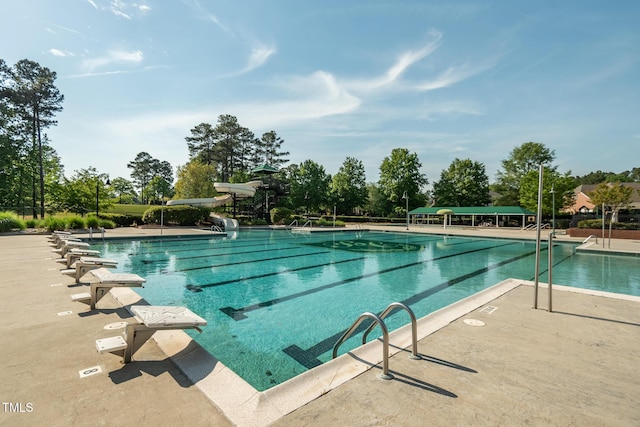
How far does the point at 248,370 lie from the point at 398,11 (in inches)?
489

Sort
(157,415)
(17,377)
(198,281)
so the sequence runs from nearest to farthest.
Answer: (157,415), (17,377), (198,281)

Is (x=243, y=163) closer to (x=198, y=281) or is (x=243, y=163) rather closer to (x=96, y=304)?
(x=198, y=281)

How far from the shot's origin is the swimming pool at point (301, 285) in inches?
168

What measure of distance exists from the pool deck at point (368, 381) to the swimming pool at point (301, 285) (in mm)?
1220

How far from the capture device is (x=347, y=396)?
217 centimetres

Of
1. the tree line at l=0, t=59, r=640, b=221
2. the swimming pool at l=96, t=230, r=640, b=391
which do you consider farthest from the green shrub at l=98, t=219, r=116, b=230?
the tree line at l=0, t=59, r=640, b=221

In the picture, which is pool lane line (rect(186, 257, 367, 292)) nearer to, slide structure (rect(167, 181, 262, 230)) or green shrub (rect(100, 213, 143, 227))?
slide structure (rect(167, 181, 262, 230))

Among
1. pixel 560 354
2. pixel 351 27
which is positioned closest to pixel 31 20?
pixel 351 27

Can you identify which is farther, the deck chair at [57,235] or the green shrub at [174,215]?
the green shrub at [174,215]

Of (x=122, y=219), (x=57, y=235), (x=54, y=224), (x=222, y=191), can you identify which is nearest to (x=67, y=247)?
(x=57, y=235)

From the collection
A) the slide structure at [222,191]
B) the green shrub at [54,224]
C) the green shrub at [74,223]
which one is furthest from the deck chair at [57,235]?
the slide structure at [222,191]

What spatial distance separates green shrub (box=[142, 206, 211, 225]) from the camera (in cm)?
2272

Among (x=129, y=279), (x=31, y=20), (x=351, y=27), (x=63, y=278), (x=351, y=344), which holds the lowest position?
(x=351, y=344)

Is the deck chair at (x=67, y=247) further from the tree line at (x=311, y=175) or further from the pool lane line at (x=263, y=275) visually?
the tree line at (x=311, y=175)
